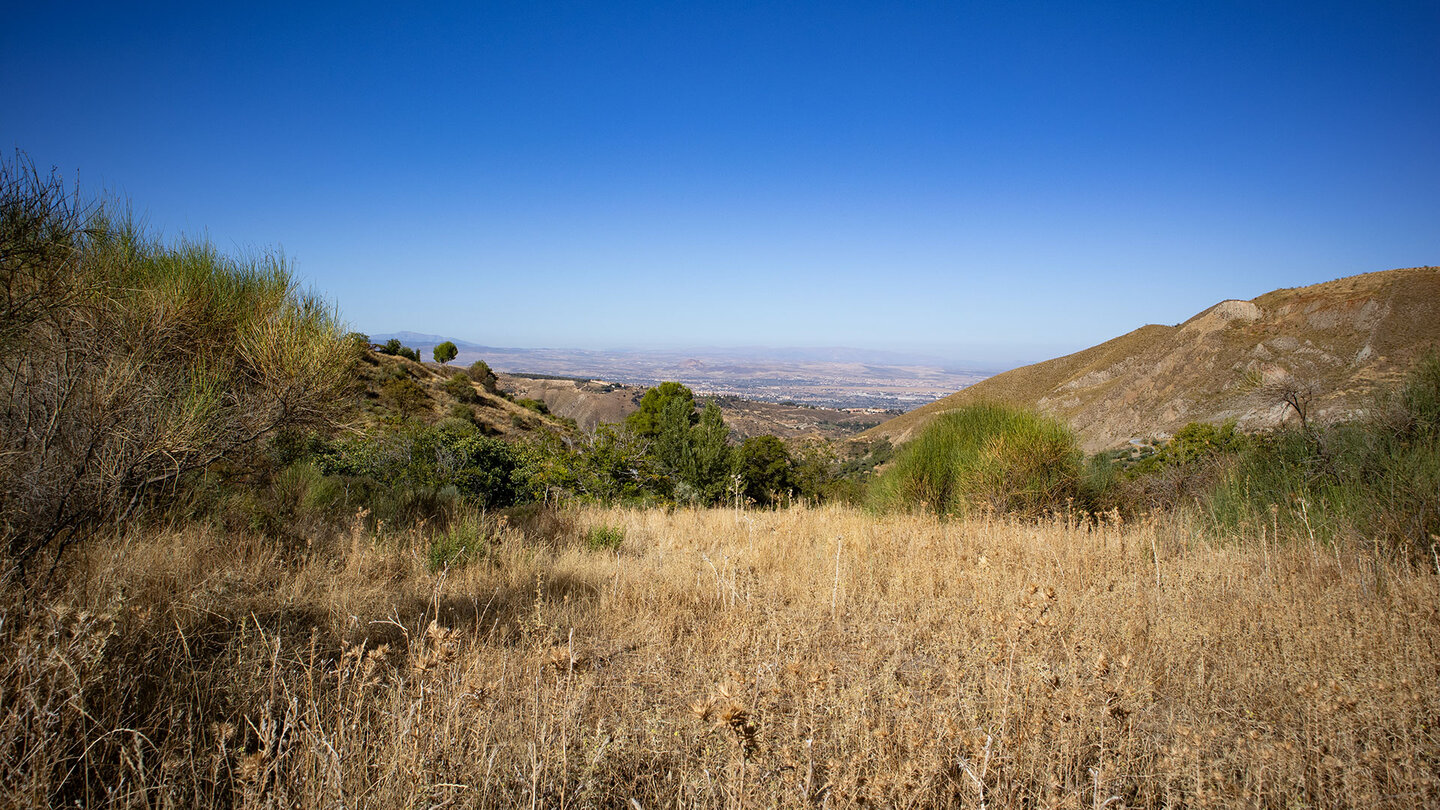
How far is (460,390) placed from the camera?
30.6 meters

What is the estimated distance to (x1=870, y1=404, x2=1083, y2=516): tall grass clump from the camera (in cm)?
766

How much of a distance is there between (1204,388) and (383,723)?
36.0 metres

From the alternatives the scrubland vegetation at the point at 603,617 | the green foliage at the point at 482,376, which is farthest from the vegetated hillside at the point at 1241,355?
the green foliage at the point at 482,376

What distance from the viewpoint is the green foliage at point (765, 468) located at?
13.6 metres

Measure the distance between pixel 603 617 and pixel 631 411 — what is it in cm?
4591

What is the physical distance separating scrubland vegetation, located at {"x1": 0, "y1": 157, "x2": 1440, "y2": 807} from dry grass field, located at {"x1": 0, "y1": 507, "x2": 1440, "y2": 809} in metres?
0.03

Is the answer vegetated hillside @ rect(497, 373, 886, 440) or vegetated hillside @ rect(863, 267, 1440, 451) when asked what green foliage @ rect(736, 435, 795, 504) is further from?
vegetated hillside @ rect(497, 373, 886, 440)

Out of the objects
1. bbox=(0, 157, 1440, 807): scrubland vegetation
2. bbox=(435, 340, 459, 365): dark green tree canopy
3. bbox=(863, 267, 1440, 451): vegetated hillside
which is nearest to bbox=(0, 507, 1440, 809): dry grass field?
bbox=(0, 157, 1440, 807): scrubland vegetation

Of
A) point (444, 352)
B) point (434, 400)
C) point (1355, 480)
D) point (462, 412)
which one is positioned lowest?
point (462, 412)

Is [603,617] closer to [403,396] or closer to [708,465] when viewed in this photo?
[708,465]

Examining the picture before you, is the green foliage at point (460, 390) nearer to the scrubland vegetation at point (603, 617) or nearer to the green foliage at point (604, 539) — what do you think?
the scrubland vegetation at point (603, 617)

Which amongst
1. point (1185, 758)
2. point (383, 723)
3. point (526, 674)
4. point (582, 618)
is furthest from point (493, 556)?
point (1185, 758)

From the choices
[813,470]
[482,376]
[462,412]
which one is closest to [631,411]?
[482,376]

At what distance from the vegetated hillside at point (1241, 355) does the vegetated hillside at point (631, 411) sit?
1398 cm
